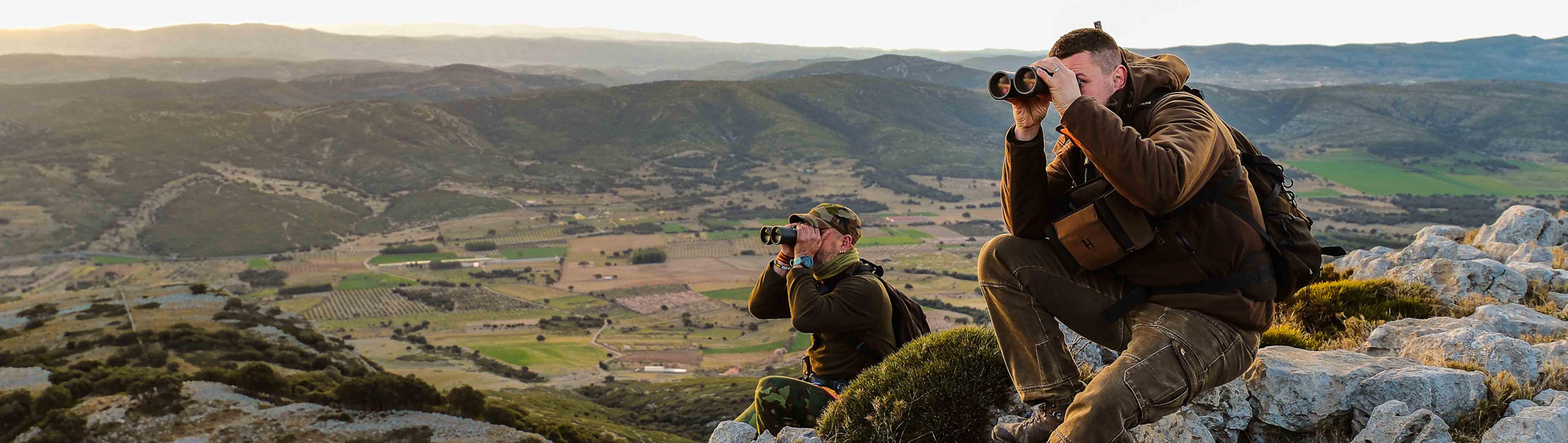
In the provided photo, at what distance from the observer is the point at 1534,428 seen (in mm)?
4398

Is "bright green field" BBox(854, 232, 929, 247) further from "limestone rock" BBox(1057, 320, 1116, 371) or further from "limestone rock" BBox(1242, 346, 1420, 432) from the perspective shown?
"limestone rock" BBox(1242, 346, 1420, 432)

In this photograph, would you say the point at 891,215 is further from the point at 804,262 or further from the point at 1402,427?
the point at 1402,427

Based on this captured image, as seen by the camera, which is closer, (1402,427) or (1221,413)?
(1402,427)

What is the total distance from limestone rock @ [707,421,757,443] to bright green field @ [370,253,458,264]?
149623 millimetres

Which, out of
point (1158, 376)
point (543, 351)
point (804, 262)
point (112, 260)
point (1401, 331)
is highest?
point (1158, 376)

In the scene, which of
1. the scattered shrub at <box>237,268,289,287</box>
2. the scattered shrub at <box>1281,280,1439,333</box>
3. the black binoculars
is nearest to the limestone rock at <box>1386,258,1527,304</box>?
the scattered shrub at <box>1281,280,1439,333</box>

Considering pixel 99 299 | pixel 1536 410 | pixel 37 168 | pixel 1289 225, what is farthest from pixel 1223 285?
pixel 37 168

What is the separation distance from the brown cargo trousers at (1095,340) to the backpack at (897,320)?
2266mm

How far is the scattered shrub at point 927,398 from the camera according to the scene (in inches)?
225

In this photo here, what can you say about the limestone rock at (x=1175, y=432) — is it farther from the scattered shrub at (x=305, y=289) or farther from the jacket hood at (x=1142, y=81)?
the scattered shrub at (x=305, y=289)

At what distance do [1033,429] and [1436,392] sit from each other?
290 centimetres

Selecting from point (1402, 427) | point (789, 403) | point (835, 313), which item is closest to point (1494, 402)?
point (1402, 427)

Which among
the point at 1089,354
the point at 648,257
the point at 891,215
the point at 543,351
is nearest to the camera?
the point at 1089,354

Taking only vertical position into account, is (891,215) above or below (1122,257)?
below
